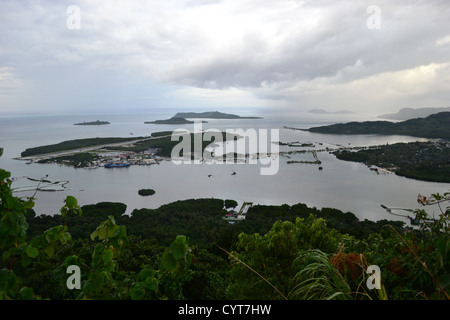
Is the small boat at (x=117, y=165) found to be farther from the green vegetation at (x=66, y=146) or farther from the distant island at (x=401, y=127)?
the distant island at (x=401, y=127)

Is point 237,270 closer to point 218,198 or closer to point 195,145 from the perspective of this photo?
point 218,198

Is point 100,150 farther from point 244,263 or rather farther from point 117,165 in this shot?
point 244,263

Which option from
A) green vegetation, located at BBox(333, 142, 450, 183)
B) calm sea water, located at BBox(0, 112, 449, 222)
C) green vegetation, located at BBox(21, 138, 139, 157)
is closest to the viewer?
calm sea water, located at BBox(0, 112, 449, 222)

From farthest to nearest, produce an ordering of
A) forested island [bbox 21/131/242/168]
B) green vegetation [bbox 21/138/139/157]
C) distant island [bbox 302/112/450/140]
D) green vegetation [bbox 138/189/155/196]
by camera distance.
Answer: distant island [bbox 302/112/450/140] → green vegetation [bbox 21/138/139/157] → forested island [bbox 21/131/242/168] → green vegetation [bbox 138/189/155/196]

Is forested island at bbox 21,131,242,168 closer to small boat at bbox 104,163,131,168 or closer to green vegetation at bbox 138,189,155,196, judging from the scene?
small boat at bbox 104,163,131,168

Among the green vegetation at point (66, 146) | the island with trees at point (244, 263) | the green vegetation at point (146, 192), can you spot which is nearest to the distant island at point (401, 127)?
the green vegetation at point (66, 146)

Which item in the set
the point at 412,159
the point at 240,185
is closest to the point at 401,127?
the point at 412,159

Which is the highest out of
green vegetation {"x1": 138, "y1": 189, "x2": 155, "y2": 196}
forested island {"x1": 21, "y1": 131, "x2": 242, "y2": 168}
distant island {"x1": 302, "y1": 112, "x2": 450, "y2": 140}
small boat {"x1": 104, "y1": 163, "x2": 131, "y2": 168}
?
distant island {"x1": 302, "y1": 112, "x2": 450, "y2": 140}

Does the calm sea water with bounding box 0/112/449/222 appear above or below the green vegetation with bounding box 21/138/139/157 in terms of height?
below

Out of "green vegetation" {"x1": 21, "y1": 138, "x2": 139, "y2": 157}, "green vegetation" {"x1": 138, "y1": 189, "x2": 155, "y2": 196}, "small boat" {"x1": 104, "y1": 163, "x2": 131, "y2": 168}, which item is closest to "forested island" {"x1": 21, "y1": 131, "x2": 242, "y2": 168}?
"green vegetation" {"x1": 21, "y1": 138, "x2": 139, "y2": 157}

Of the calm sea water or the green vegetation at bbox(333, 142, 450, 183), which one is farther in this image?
the green vegetation at bbox(333, 142, 450, 183)
